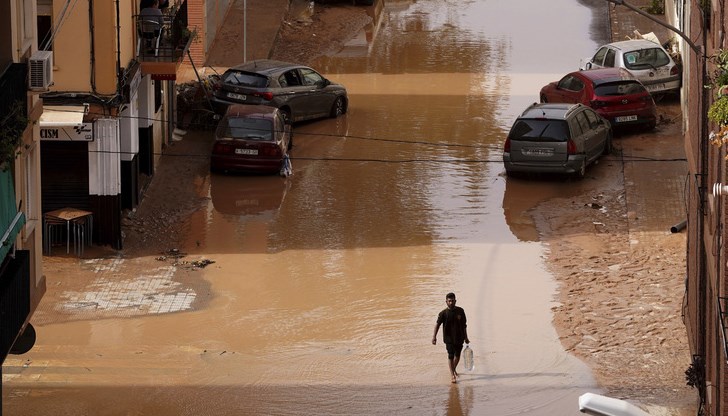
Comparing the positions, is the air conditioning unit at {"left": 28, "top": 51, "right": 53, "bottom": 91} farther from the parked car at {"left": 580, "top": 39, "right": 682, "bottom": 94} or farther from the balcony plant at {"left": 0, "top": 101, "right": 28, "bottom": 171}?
the parked car at {"left": 580, "top": 39, "right": 682, "bottom": 94}

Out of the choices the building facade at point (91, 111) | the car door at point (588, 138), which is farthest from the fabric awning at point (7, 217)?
the car door at point (588, 138)

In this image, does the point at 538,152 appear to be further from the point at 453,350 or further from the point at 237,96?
the point at 453,350

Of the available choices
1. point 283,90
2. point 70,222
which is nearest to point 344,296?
point 70,222

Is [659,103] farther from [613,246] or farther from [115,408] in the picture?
[115,408]

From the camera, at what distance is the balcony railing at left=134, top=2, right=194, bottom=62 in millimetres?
28406

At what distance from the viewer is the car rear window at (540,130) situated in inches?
1184

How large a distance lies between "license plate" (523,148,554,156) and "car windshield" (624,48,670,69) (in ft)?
21.6

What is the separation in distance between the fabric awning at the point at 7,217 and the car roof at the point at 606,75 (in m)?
18.8

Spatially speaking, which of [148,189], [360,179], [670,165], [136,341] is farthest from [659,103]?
[136,341]

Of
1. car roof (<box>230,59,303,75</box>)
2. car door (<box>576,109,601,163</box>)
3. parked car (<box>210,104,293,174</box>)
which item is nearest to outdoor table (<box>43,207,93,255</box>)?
parked car (<box>210,104,293,174</box>)

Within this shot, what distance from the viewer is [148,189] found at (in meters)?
29.8

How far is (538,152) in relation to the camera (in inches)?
1184

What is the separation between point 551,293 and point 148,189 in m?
9.16

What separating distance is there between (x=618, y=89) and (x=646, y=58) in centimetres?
295
